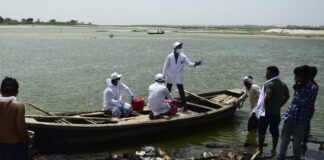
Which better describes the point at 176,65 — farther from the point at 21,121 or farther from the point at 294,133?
the point at 21,121

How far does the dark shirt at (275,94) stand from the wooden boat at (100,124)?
275cm

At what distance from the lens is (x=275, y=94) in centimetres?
859

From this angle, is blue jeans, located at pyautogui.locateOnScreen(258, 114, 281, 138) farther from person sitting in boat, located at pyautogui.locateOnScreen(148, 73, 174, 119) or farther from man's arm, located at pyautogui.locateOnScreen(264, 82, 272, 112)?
person sitting in boat, located at pyautogui.locateOnScreen(148, 73, 174, 119)

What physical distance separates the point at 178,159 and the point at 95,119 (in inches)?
94.6

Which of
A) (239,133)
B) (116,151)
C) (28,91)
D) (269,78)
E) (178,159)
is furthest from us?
(28,91)

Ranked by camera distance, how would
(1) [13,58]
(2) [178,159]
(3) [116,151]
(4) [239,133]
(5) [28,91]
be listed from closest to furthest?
(2) [178,159], (3) [116,151], (4) [239,133], (5) [28,91], (1) [13,58]

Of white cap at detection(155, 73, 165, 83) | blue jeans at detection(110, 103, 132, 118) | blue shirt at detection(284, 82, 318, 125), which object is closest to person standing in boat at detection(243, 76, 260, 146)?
white cap at detection(155, 73, 165, 83)

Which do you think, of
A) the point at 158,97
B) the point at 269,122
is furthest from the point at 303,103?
the point at 158,97

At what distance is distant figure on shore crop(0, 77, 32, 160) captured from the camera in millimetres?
5320

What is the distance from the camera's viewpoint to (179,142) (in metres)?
11.0

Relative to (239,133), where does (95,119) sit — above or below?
above

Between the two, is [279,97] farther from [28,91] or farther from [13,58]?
[13,58]

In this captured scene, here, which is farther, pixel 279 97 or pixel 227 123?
pixel 227 123

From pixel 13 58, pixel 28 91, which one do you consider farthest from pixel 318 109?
pixel 13 58
